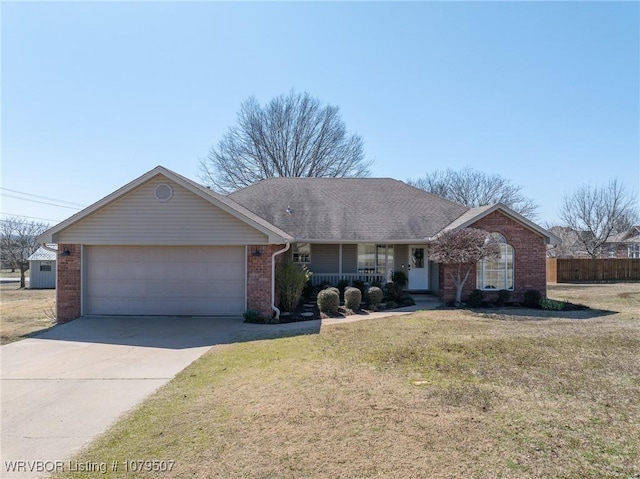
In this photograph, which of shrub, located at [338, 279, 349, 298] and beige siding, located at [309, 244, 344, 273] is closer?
shrub, located at [338, 279, 349, 298]

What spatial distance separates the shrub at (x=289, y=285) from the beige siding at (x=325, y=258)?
147 inches

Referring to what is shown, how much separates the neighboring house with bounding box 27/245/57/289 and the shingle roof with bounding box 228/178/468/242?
16631 mm

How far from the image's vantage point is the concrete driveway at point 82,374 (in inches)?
179

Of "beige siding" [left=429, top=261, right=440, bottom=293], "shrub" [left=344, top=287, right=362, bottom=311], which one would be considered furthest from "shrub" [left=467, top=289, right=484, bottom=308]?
"shrub" [left=344, top=287, right=362, bottom=311]

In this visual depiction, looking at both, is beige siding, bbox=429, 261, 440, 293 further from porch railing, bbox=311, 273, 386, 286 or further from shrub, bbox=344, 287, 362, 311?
shrub, bbox=344, 287, 362, 311

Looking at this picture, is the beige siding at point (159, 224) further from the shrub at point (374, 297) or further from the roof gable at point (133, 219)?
the shrub at point (374, 297)

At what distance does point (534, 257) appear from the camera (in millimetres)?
15297

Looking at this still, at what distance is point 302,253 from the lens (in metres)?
17.8

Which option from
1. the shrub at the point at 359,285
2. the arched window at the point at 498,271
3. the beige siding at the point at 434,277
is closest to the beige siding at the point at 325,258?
the shrub at the point at 359,285

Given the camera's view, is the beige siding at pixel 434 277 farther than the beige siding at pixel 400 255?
No

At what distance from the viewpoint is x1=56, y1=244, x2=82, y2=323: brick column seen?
40.1ft

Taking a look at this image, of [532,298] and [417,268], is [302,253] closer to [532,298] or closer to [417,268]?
[417,268]

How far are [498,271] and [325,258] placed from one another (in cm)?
701

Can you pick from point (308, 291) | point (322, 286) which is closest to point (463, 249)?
point (322, 286)
